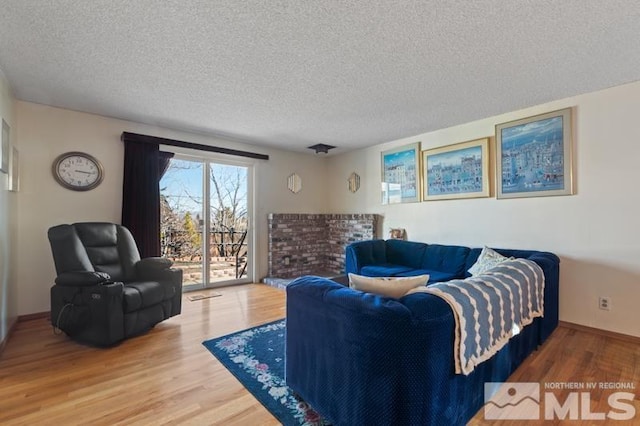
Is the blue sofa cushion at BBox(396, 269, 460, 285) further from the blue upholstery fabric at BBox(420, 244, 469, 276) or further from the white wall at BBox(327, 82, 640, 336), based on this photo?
the white wall at BBox(327, 82, 640, 336)

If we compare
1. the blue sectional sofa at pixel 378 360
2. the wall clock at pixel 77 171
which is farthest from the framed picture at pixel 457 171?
the wall clock at pixel 77 171

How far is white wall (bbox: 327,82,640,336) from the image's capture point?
271 cm

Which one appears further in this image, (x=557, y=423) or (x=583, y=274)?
(x=583, y=274)

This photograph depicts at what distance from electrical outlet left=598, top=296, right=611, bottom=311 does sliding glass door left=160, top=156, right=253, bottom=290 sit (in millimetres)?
4411

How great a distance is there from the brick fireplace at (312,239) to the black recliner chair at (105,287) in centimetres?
213

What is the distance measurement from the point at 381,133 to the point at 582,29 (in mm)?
2522

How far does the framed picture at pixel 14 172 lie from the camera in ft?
9.20

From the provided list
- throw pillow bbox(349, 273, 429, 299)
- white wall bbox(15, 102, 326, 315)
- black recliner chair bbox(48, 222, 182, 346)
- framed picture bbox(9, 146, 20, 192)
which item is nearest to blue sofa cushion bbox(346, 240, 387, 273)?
black recliner chair bbox(48, 222, 182, 346)

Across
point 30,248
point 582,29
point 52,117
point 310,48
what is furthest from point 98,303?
point 582,29

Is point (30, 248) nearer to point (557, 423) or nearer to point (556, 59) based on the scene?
point (557, 423)

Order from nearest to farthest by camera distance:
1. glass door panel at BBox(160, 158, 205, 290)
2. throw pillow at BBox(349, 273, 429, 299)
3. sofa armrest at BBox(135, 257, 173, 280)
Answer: throw pillow at BBox(349, 273, 429, 299) < sofa armrest at BBox(135, 257, 173, 280) < glass door panel at BBox(160, 158, 205, 290)

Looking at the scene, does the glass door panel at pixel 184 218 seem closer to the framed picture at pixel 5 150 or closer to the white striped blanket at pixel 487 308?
the framed picture at pixel 5 150

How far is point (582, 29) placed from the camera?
6.32 feet

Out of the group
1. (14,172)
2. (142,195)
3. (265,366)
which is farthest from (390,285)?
(14,172)
